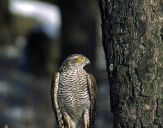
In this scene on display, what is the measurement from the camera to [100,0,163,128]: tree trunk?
16.2 feet

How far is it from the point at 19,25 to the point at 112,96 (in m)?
31.0

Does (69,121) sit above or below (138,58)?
below

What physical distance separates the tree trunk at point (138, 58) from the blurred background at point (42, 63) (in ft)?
4.97

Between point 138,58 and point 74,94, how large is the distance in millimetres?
1348

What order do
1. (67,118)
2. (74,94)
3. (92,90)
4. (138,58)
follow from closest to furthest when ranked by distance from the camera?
(138,58) < (92,90) < (74,94) < (67,118)

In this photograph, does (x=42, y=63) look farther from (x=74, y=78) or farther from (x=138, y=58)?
(x=138, y=58)

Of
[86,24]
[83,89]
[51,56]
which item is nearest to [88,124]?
[83,89]

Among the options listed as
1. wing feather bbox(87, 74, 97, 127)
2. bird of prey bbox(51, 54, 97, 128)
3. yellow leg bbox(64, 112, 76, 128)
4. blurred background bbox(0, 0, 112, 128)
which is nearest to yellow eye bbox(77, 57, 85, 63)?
bird of prey bbox(51, 54, 97, 128)

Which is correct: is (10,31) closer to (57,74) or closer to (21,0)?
(21,0)

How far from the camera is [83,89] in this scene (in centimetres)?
611

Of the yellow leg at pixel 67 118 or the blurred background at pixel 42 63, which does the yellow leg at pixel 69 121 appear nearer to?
the yellow leg at pixel 67 118

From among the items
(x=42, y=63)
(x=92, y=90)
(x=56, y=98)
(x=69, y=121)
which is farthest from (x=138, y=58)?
(x=42, y=63)

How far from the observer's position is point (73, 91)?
6199mm

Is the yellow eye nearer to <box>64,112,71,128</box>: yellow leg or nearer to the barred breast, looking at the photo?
the barred breast
